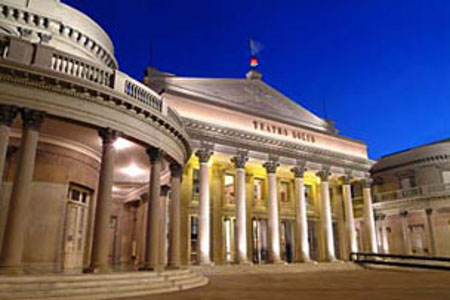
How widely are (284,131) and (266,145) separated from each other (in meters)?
2.67

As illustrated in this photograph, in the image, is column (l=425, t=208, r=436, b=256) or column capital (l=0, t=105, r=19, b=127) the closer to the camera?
column capital (l=0, t=105, r=19, b=127)

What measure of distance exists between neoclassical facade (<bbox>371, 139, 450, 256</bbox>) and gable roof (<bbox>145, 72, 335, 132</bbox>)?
25.6ft

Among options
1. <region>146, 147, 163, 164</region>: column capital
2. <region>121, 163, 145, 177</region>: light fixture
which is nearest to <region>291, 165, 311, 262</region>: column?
<region>121, 163, 145, 177</region>: light fixture

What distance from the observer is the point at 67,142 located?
12.3m

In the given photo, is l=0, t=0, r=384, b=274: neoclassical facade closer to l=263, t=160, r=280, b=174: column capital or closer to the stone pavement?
l=263, t=160, r=280, b=174: column capital

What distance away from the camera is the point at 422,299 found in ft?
23.5

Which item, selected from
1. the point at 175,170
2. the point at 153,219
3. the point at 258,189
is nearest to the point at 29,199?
the point at 153,219

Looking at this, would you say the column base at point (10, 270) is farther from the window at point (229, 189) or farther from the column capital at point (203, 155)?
the window at point (229, 189)

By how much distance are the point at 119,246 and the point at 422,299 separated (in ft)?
51.9

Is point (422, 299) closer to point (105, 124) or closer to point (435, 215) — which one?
point (105, 124)

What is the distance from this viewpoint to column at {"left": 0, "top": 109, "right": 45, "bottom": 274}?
7.91 metres

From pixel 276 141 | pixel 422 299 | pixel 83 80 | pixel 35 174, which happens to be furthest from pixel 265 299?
pixel 276 141

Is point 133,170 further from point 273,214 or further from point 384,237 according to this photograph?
point 384,237

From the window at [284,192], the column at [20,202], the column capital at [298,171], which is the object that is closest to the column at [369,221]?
the window at [284,192]
